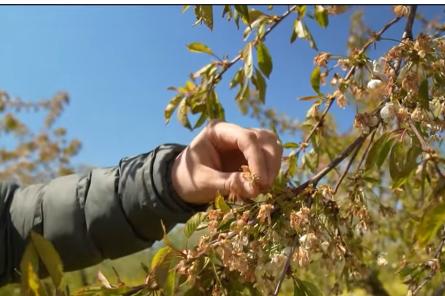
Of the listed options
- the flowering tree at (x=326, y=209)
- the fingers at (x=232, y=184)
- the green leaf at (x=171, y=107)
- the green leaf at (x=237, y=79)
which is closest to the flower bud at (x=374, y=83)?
the flowering tree at (x=326, y=209)

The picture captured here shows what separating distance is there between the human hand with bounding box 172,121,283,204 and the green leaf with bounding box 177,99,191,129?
22cm

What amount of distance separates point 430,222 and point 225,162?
53cm

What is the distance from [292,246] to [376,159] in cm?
16

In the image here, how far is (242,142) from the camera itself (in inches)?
30.8

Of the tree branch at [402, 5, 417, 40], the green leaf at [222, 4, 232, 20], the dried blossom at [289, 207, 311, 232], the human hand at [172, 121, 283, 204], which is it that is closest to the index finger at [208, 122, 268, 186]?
the human hand at [172, 121, 283, 204]

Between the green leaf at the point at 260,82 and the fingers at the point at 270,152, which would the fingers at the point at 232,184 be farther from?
the green leaf at the point at 260,82

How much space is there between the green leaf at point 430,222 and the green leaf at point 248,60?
0.60 metres

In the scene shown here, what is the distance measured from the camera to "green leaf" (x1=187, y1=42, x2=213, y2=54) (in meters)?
1.12

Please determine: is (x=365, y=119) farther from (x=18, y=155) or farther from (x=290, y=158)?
(x=18, y=155)

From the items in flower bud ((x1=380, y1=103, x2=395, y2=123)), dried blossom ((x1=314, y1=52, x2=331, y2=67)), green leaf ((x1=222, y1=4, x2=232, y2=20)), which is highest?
green leaf ((x1=222, y1=4, x2=232, y2=20))

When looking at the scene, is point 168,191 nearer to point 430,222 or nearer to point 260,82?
point 260,82

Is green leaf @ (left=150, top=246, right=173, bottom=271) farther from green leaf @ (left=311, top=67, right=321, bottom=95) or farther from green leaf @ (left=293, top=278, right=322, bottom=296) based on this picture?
green leaf @ (left=311, top=67, right=321, bottom=95)

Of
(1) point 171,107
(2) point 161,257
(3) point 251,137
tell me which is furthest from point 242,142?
(1) point 171,107

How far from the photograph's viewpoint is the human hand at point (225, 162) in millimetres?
721
